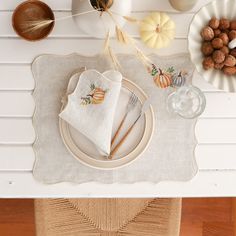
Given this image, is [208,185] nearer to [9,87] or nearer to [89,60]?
[89,60]

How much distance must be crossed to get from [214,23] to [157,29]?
0.12 m

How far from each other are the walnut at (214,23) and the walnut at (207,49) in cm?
4

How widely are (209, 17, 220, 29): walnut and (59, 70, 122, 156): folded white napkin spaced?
0.71 feet

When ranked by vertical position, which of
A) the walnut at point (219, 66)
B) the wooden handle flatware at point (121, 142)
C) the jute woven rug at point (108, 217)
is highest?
the walnut at point (219, 66)

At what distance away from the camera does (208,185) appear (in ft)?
3.00

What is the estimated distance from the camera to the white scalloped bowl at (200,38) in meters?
0.83

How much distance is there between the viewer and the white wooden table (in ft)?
2.88

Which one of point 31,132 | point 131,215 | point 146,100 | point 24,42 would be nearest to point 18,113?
point 31,132

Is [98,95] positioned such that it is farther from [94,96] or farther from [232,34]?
[232,34]

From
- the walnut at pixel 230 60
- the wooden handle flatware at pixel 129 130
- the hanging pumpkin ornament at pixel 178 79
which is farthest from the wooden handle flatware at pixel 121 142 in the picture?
the walnut at pixel 230 60

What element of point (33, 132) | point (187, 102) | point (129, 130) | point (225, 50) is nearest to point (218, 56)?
point (225, 50)

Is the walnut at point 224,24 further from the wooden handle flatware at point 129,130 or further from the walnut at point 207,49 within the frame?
the wooden handle flatware at point 129,130

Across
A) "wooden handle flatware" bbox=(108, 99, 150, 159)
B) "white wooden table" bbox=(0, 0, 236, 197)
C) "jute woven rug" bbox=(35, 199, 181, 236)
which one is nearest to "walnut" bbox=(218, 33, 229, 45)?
"white wooden table" bbox=(0, 0, 236, 197)

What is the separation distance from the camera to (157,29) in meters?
0.82
